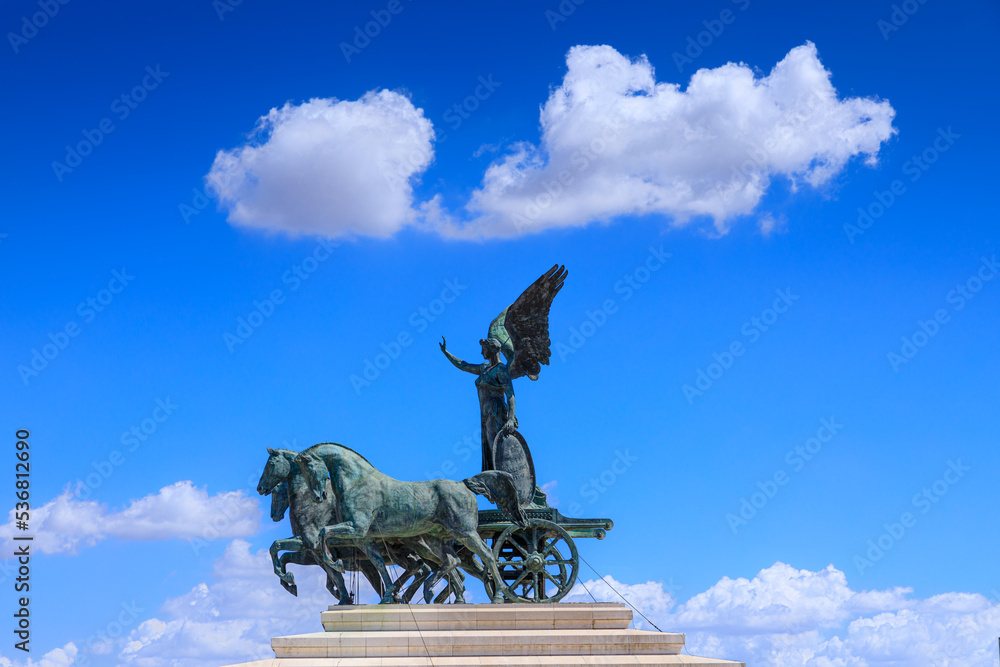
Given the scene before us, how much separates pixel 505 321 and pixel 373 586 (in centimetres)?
630

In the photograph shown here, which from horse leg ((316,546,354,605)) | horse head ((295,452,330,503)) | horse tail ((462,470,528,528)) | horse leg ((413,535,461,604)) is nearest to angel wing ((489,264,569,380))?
horse tail ((462,470,528,528))

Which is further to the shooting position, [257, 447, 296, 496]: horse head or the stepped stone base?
[257, 447, 296, 496]: horse head

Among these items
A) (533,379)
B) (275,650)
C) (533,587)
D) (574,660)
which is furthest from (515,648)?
(533,379)

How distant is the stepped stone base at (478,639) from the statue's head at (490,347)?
543 cm

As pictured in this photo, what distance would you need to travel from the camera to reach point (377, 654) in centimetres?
2386

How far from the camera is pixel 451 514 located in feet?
83.0

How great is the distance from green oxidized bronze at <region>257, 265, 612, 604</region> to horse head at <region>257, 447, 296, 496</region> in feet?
0.07

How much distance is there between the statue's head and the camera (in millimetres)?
27516

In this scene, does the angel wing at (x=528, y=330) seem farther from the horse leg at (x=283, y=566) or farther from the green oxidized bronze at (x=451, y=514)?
the horse leg at (x=283, y=566)

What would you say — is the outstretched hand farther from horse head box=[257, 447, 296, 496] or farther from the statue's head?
horse head box=[257, 447, 296, 496]

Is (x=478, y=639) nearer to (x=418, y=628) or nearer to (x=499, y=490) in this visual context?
(x=418, y=628)

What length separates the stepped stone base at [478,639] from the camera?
2350cm

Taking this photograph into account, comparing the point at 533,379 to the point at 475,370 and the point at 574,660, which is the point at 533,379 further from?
the point at 574,660

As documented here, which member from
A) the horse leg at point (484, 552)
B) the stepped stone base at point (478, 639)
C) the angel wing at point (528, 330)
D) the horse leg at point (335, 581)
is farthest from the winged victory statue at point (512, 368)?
the horse leg at point (335, 581)
